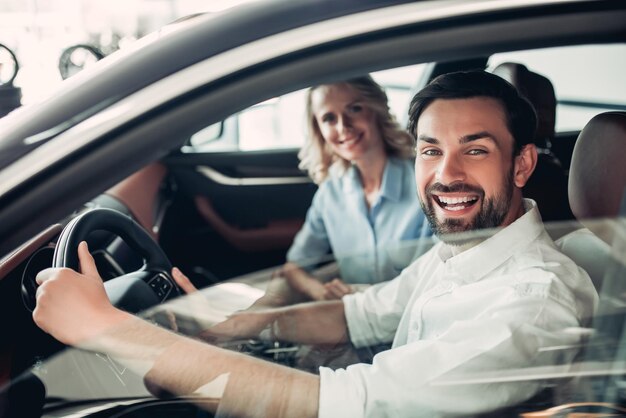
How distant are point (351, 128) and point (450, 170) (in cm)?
128

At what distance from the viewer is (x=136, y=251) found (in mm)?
1772

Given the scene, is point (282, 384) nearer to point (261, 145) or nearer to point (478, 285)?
point (478, 285)

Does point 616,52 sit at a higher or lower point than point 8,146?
higher

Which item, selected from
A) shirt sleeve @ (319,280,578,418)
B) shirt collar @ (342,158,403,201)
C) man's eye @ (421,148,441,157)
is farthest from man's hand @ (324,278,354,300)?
shirt sleeve @ (319,280,578,418)

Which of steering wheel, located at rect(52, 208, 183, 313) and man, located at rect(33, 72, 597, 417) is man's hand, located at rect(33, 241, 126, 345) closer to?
man, located at rect(33, 72, 597, 417)

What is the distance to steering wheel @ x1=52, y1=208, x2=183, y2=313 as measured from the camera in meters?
1.38

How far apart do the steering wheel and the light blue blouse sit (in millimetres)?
670

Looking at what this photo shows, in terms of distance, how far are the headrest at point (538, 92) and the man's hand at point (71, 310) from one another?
108cm

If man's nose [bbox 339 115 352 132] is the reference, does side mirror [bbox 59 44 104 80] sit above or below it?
above

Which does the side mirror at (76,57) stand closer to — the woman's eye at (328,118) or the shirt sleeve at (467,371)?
the woman's eye at (328,118)

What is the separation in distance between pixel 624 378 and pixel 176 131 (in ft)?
2.53

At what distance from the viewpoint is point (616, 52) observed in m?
1.21

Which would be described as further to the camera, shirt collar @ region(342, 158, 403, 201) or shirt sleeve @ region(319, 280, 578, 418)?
shirt collar @ region(342, 158, 403, 201)

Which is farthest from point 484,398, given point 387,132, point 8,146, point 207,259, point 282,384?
point 207,259
